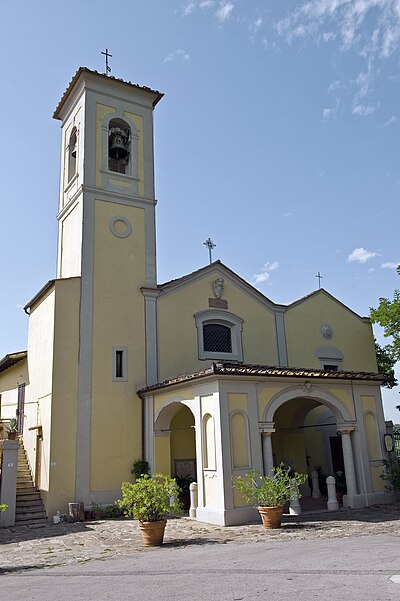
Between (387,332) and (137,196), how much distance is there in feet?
35.8

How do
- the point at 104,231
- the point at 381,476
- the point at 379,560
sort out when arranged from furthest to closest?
the point at 104,231 → the point at 381,476 → the point at 379,560

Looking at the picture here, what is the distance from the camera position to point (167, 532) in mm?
12352

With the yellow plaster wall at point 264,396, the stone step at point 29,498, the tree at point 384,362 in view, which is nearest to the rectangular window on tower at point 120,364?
the stone step at point 29,498

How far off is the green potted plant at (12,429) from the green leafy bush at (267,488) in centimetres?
1013

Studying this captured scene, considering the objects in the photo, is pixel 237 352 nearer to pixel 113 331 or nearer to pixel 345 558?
pixel 113 331

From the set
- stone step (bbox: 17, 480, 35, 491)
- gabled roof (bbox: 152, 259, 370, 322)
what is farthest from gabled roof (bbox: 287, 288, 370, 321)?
stone step (bbox: 17, 480, 35, 491)

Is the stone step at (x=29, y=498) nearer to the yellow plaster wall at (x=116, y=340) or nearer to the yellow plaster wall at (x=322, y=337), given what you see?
the yellow plaster wall at (x=116, y=340)

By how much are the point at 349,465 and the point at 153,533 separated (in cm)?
671

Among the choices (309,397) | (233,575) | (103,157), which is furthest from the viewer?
(103,157)

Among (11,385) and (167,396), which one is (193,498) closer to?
(167,396)

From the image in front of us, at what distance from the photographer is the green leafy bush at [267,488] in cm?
1218

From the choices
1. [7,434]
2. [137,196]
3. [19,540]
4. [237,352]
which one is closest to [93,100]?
[137,196]

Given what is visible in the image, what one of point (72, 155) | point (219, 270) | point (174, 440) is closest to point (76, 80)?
point (72, 155)

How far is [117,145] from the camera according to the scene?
1988 cm
